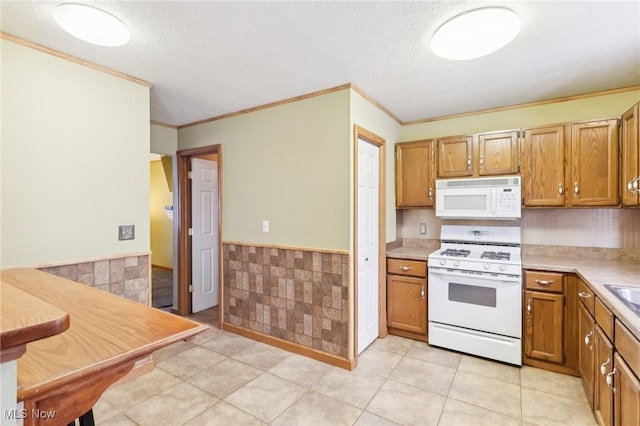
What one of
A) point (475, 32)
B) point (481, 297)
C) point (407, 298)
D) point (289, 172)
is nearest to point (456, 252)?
point (481, 297)

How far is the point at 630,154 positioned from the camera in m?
2.35

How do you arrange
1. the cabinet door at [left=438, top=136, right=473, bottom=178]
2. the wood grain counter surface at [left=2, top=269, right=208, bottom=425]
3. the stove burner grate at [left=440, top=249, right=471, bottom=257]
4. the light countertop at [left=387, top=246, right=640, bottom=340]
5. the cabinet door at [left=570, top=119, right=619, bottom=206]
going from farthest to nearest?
the cabinet door at [left=438, top=136, right=473, bottom=178] → the stove burner grate at [left=440, top=249, right=471, bottom=257] → the cabinet door at [left=570, top=119, right=619, bottom=206] → the light countertop at [left=387, top=246, right=640, bottom=340] → the wood grain counter surface at [left=2, top=269, right=208, bottom=425]

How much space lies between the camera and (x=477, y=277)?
276 cm

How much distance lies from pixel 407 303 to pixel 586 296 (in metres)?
1.46

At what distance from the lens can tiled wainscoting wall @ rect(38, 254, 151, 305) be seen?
2.18 meters

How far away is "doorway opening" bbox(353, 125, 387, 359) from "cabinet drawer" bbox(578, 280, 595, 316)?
157 centimetres

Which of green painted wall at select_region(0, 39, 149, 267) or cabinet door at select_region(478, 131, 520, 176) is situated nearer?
green painted wall at select_region(0, 39, 149, 267)

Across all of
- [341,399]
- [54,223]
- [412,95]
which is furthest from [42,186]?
[412,95]

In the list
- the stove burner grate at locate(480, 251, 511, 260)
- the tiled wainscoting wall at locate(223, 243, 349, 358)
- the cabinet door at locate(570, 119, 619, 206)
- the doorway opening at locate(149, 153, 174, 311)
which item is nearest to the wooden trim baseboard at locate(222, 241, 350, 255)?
the tiled wainscoting wall at locate(223, 243, 349, 358)

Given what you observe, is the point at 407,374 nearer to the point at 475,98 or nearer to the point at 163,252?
the point at 475,98

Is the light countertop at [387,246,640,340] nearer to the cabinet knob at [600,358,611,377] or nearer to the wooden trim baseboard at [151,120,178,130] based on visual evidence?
the cabinet knob at [600,358,611,377]

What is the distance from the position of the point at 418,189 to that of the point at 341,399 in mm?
2213

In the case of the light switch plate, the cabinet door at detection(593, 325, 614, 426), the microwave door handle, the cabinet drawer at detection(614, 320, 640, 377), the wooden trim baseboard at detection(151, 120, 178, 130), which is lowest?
the cabinet door at detection(593, 325, 614, 426)

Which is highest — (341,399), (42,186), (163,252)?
(42,186)
